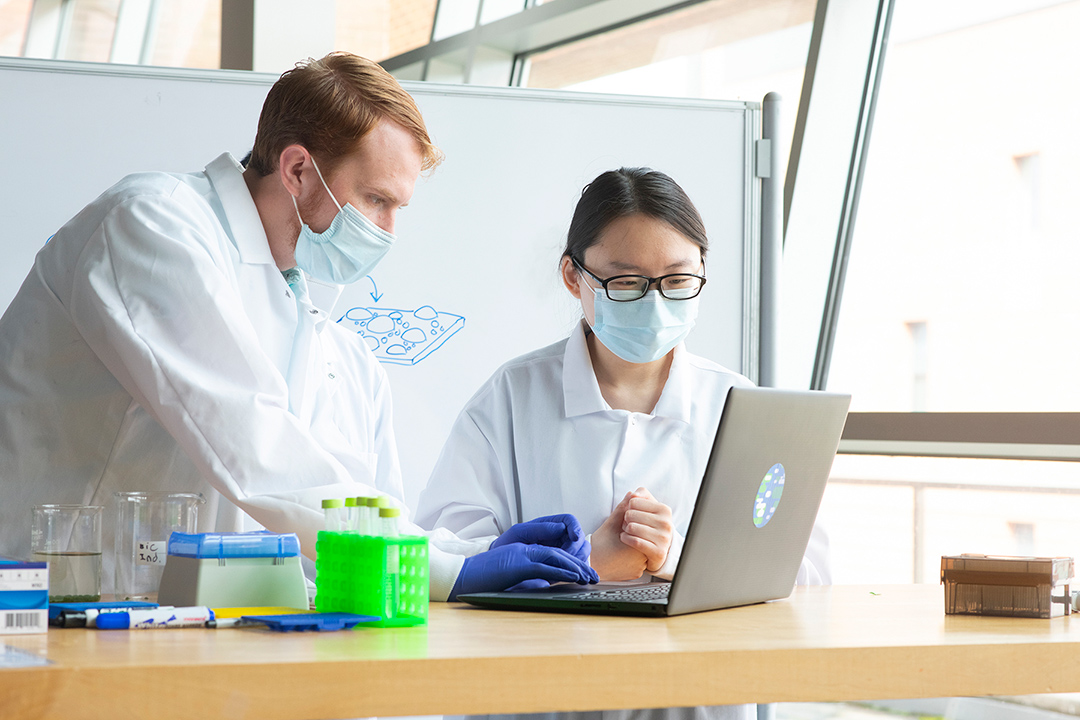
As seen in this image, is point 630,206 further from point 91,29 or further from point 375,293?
point 91,29

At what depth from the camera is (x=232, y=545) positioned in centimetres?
102

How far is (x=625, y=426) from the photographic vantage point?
68.3 inches

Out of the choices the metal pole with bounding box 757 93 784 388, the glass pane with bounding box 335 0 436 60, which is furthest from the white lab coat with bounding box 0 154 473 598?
the glass pane with bounding box 335 0 436 60

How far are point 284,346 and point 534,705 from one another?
1003 millimetres

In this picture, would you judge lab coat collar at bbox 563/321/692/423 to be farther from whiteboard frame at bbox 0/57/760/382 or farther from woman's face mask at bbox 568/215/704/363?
whiteboard frame at bbox 0/57/760/382

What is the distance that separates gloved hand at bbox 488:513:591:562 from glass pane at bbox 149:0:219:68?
17.7ft

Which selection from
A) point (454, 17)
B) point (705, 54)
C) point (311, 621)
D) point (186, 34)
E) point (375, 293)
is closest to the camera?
point (311, 621)

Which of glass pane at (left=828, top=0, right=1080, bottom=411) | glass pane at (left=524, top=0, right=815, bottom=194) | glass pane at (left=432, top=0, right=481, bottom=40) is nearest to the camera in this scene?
glass pane at (left=828, top=0, right=1080, bottom=411)

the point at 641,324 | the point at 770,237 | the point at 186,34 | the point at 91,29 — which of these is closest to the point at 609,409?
the point at 641,324

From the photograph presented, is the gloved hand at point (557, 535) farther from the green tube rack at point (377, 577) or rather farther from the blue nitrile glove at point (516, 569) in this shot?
the green tube rack at point (377, 577)

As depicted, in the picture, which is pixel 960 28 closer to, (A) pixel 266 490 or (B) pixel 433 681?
(A) pixel 266 490

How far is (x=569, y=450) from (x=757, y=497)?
1.95ft

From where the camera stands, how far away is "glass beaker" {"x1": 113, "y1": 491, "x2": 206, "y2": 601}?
1.14 metres

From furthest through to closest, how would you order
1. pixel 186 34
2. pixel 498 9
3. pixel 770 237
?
pixel 186 34, pixel 498 9, pixel 770 237
